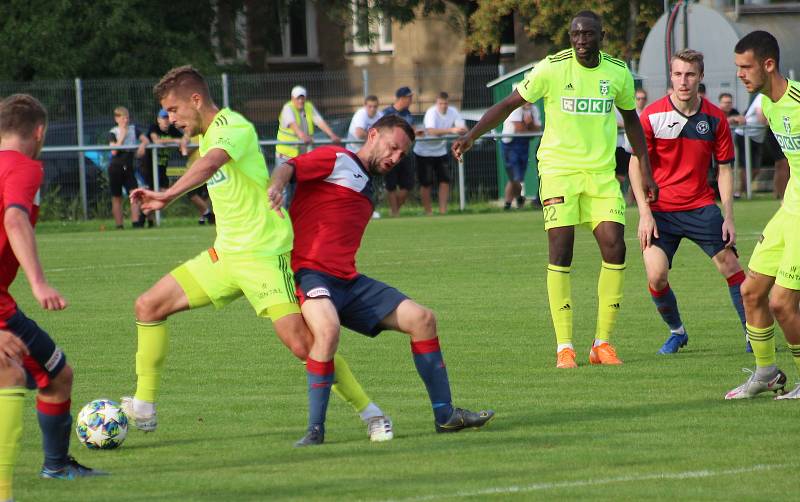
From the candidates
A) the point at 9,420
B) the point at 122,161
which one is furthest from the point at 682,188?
the point at 122,161

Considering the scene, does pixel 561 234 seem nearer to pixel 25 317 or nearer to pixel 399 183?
pixel 25 317

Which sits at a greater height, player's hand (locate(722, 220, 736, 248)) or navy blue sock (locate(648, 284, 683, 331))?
player's hand (locate(722, 220, 736, 248))

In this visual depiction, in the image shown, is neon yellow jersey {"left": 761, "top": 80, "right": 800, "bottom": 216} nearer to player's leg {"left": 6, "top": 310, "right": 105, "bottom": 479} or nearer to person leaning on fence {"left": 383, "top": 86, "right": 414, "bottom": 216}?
player's leg {"left": 6, "top": 310, "right": 105, "bottom": 479}

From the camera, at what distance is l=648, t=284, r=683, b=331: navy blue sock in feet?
35.6

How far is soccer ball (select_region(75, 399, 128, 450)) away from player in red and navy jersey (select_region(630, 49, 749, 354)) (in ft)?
14.7

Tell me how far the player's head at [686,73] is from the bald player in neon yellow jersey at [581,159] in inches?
16.8

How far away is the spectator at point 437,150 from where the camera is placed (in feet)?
84.5

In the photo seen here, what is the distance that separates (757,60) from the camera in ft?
26.3

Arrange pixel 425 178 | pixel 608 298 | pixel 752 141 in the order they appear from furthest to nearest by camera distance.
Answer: pixel 752 141
pixel 425 178
pixel 608 298

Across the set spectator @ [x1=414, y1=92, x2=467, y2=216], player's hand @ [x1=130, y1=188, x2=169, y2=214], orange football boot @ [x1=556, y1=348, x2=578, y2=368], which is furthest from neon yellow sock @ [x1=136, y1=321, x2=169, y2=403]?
spectator @ [x1=414, y1=92, x2=467, y2=216]

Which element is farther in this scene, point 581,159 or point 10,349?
point 581,159

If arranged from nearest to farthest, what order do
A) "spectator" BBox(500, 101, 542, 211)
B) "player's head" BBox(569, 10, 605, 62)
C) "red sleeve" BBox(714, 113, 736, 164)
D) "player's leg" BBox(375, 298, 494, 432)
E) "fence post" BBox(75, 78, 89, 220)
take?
"player's leg" BBox(375, 298, 494, 432)
"player's head" BBox(569, 10, 605, 62)
"red sleeve" BBox(714, 113, 736, 164)
"spectator" BBox(500, 101, 542, 211)
"fence post" BBox(75, 78, 89, 220)

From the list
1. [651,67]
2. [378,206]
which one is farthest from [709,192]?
[651,67]

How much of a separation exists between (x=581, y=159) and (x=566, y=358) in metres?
1.38
